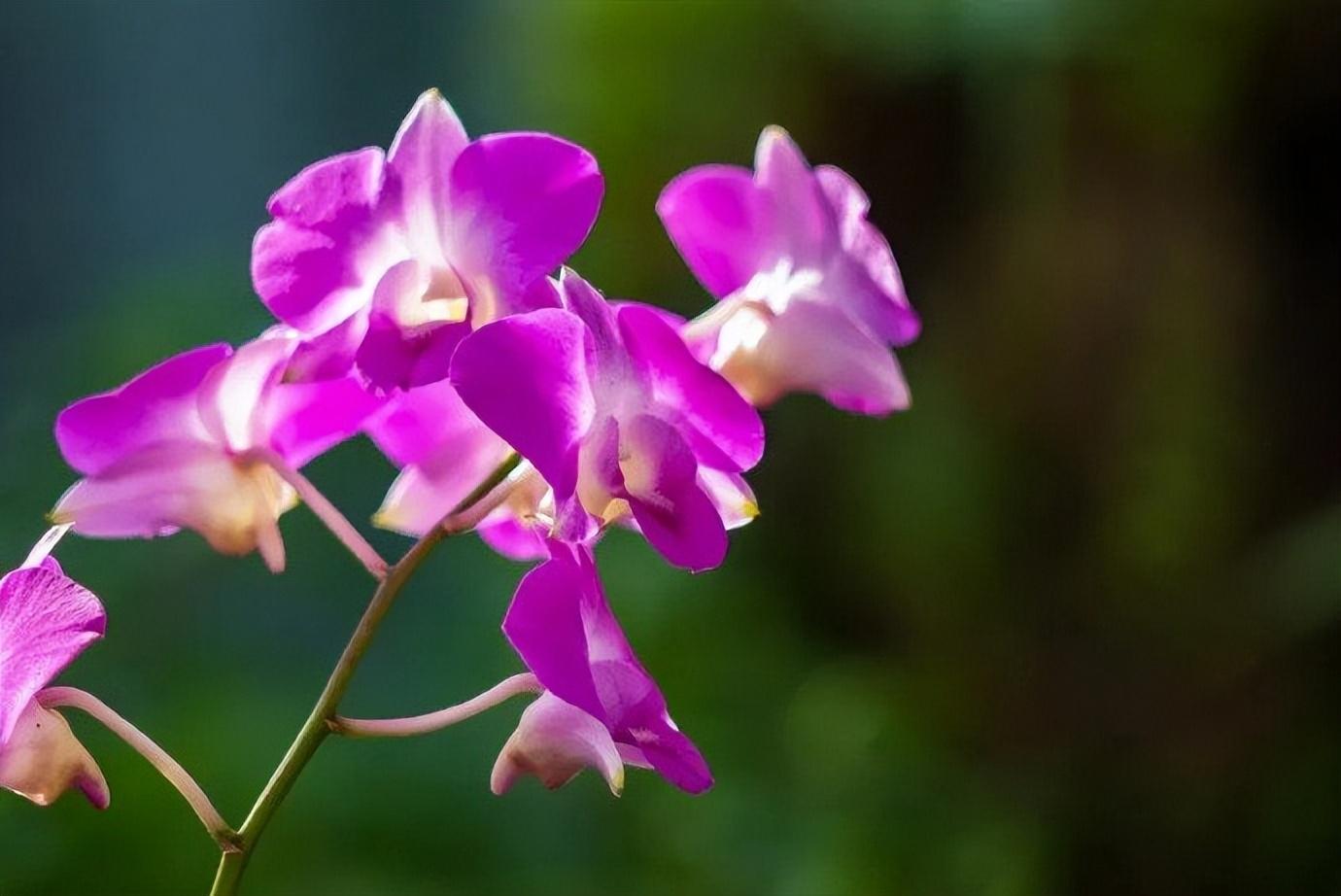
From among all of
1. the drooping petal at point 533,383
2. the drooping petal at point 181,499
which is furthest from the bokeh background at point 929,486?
the drooping petal at point 533,383

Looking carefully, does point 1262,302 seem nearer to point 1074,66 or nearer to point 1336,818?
point 1074,66

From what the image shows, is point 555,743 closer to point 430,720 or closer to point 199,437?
point 430,720

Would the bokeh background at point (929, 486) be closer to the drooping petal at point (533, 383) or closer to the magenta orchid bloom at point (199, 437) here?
the magenta orchid bloom at point (199, 437)

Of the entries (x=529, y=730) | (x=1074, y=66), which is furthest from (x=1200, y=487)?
(x=529, y=730)

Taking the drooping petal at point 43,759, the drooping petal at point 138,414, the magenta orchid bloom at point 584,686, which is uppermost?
the drooping petal at point 138,414

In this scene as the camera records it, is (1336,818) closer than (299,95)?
Yes

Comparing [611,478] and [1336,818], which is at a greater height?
[611,478]

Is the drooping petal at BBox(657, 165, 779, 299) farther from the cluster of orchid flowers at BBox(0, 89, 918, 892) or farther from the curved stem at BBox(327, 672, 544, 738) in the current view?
the curved stem at BBox(327, 672, 544, 738)

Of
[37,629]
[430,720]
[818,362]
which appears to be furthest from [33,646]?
[818,362]
